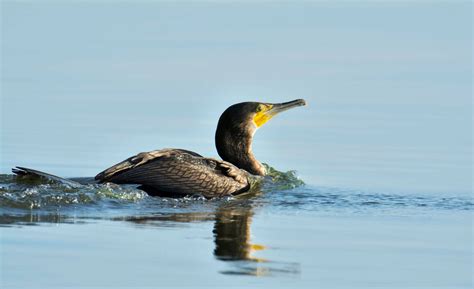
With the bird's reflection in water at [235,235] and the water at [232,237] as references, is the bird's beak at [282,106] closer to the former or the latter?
the water at [232,237]

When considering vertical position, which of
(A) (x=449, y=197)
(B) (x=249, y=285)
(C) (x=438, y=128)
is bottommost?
(B) (x=249, y=285)

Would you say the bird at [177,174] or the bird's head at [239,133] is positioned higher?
the bird's head at [239,133]

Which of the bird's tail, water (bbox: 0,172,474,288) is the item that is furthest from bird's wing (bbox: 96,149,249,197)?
the bird's tail

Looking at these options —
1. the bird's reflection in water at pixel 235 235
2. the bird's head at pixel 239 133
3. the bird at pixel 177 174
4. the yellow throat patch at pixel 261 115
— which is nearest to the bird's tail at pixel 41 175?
the bird at pixel 177 174

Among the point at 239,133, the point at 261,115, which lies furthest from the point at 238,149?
the point at 261,115

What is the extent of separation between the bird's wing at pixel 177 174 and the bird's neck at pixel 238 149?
1226 mm

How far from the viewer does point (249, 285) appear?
9891 millimetres

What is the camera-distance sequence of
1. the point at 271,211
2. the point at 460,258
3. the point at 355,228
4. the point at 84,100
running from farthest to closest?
the point at 84,100 < the point at 271,211 < the point at 355,228 < the point at 460,258

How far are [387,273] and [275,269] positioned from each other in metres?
0.87

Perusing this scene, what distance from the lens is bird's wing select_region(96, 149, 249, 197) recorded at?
47.4ft

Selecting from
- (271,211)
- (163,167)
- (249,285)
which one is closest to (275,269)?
(249,285)

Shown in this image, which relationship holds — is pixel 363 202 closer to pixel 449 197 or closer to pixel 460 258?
pixel 449 197

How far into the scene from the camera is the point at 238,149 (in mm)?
16406

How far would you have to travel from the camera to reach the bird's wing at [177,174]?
14.5m
